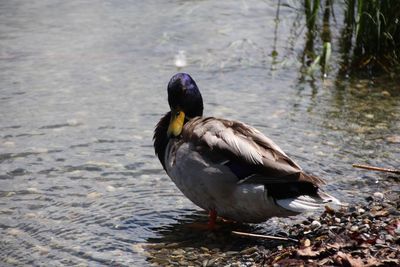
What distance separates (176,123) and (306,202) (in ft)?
3.84

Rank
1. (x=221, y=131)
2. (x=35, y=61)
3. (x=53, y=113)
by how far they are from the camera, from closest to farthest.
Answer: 1. (x=221, y=131)
2. (x=53, y=113)
3. (x=35, y=61)

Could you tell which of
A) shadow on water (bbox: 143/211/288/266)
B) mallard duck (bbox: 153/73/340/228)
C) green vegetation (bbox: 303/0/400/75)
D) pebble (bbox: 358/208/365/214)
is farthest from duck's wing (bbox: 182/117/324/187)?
green vegetation (bbox: 303/0/400/75)

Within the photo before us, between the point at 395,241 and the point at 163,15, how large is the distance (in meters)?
6.30

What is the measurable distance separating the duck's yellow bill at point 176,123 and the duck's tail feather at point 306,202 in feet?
3.06

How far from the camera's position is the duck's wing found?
15.2 ft

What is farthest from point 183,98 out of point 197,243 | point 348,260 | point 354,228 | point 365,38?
point 365,38

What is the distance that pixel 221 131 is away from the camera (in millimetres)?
4953

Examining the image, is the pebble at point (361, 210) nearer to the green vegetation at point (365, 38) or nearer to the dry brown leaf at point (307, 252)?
the dry brown leaf at point (307, 252)

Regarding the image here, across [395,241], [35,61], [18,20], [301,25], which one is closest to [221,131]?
[395,241]

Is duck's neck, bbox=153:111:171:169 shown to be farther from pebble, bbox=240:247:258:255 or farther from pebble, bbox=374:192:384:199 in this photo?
pebble, bbox=374:192:384:199

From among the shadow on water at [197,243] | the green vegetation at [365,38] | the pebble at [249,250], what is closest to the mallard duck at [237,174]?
the shadow on water at [197,243]

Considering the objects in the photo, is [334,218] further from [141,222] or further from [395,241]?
[141,222]

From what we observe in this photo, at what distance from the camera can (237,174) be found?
15.6 ft

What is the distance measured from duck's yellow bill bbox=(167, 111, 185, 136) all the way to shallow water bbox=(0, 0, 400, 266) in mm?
506
